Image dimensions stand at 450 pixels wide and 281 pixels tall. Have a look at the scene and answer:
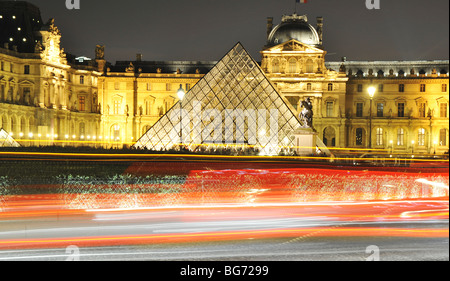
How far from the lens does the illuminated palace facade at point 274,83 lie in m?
63.2

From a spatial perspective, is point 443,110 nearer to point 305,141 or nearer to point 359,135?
point 359,135

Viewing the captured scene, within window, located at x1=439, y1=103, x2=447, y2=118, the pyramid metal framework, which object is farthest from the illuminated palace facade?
the pyramid metal framework

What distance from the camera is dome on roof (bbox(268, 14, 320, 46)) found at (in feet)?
224

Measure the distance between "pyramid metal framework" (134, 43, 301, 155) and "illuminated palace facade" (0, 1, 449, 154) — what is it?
72.1 feet

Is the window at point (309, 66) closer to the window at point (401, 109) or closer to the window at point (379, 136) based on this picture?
the window at point (379, 136)

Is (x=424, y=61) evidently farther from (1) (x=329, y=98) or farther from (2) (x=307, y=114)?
(2) (x=307, y=114)

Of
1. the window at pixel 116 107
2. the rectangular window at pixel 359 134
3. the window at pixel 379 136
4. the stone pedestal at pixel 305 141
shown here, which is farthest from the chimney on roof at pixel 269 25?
the stone pedestal at pixel 305 141

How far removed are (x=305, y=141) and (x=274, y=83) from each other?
3661 cm

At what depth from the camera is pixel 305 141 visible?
32.0m

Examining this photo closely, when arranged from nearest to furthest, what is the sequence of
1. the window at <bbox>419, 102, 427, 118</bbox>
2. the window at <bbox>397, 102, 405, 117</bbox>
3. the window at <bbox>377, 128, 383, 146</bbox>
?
1. the window at <bbox>419, 102, 427, 118</bbox>
2. the window at <bbox>377, 128, 383, 146</bbox>
3. the window at <bbox>397, 102, 405, 117</bbox>

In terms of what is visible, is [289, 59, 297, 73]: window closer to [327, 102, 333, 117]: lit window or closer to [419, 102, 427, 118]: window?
[327, 102, 333, 117]: lit window

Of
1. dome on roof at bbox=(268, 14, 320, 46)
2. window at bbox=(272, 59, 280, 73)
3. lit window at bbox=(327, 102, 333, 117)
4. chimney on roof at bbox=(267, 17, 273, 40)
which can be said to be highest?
chimney on roof at bbox=(267, 17, 273, 40)

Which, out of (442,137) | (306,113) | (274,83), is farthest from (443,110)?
(306,113)

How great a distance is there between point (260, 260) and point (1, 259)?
12.1 feet
